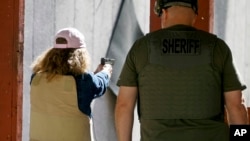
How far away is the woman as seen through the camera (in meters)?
3.52

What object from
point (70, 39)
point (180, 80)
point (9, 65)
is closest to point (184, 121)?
point (180, 80)

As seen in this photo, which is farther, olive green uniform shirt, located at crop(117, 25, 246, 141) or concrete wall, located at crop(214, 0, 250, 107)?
concrete wall, located at crop(214, 0, 250, 107)

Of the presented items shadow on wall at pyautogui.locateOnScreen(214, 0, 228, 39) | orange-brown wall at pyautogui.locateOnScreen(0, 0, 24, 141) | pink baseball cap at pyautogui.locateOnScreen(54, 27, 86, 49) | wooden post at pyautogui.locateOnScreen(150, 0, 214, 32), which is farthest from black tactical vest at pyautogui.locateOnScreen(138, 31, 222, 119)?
shadow on wall at pyautogui.locateOnScreen(214, 0, 228, 39)

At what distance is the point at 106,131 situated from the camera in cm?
473

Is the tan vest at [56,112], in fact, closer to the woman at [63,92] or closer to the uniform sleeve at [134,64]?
the woman at [63,92]

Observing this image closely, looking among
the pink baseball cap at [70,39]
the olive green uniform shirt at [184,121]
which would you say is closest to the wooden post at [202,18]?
the pink baseball cap at [70,39]

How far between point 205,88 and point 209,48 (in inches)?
8.0

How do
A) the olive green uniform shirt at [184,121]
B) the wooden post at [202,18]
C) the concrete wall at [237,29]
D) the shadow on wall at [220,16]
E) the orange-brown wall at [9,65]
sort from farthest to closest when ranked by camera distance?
1. the concrete wall at [237,29]
2. the shadow on wall at [220,16]
3. the wooden post at [202,18]
4. the orange-brown wall at [9,65]
5. the olive green uniform shirt at [184,121]

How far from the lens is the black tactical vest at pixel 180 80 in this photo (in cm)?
285

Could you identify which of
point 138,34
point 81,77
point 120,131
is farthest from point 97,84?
point 138,34

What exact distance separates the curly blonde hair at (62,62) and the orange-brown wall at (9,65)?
1.17 feet

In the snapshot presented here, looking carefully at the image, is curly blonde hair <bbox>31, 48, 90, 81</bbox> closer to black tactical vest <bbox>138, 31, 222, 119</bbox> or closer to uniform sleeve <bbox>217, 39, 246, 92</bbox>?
black tactical vest <bbox>138, 31, 222, 119</bbox>

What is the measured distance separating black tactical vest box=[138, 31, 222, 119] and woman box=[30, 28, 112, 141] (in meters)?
0.72

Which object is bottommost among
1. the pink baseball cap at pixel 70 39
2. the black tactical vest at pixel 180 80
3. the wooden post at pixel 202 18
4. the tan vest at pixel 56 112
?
the tan vest at pixel 56 112
